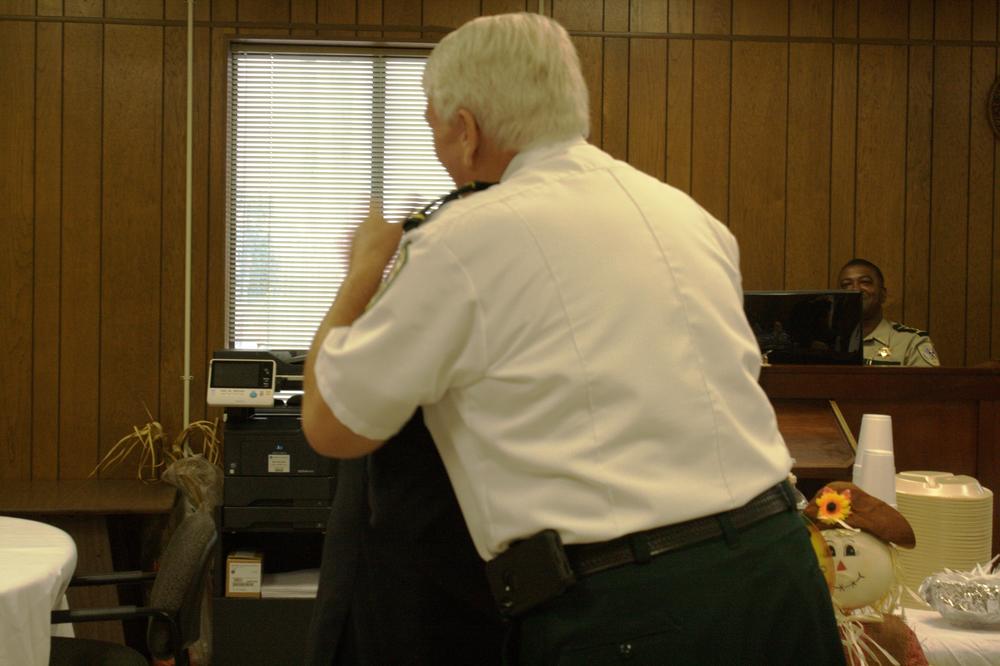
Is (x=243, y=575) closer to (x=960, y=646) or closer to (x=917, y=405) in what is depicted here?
(x=917, y=405)

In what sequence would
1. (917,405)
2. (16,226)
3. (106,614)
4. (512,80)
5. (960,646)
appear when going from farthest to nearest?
1. (16,226)
2. (917,405)
3. (106,614)
4. (960,646)
5. (512,80)

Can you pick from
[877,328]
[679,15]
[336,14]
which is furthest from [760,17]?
[336,14]

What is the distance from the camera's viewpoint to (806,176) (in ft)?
16.1

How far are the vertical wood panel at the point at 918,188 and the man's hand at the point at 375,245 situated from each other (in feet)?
13.7

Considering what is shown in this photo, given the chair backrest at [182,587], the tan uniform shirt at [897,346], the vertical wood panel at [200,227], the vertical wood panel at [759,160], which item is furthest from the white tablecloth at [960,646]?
the vertical wood panel at [200,227]

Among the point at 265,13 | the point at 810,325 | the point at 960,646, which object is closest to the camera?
the point at 960,646

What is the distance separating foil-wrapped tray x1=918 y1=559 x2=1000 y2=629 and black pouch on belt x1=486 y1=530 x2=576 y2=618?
1.09m

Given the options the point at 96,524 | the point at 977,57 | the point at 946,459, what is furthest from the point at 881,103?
the point at 96,524

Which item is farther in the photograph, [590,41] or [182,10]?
[590,41]

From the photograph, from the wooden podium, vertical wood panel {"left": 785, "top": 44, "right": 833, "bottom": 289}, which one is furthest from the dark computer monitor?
vertical wood panel {"left": 785, "top": 44, "right": 833, "bottom": 289}

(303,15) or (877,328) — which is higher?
(303,15)

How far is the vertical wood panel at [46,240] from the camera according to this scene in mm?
4605

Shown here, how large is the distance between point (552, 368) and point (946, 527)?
1.42m

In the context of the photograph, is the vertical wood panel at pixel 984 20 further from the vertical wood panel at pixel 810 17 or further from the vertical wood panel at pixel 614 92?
the vertical wood panel at pixel 614 92
